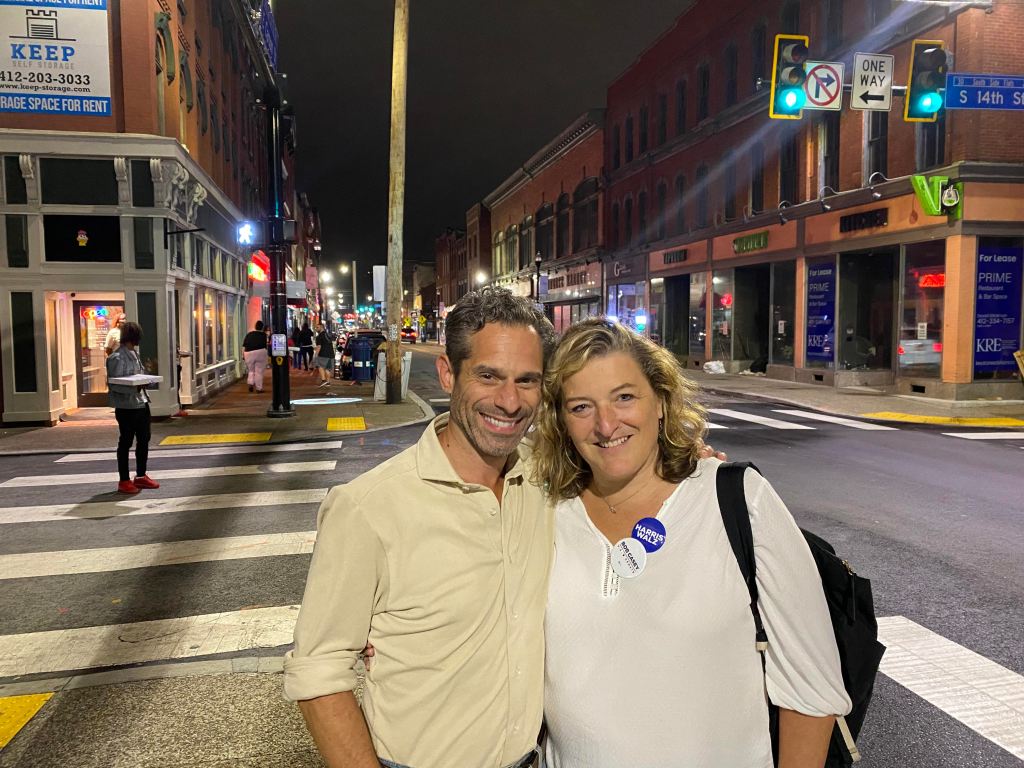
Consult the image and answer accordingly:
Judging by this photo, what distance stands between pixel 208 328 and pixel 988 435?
1840 centimetres

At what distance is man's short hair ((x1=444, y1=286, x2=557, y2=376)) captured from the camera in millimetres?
2016

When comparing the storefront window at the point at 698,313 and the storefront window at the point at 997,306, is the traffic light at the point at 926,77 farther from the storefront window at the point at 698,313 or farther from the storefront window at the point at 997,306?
the storefront window at the point at 698,313

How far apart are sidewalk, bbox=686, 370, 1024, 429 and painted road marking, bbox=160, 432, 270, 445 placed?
861 centimetres

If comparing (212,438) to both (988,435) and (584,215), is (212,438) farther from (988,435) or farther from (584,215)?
(584,215)

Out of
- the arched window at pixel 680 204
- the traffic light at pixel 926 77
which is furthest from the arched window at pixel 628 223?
the traffic light at pixel 926 77

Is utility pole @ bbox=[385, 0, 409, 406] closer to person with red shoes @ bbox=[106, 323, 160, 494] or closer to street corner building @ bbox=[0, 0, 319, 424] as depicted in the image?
street corner building @ bbox=[0, 0, 319, 424]

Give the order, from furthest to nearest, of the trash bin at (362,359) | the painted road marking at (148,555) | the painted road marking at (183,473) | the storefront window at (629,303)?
the storefront window at (629,303), the trash bin at (362,359), the painted road marking at (183,473), the painted road marking at (148,555)

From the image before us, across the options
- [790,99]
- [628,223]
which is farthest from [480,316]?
[628,223]

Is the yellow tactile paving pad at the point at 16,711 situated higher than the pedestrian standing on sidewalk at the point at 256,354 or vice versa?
the pedestrian standing on sidewalk at the point at 256,354

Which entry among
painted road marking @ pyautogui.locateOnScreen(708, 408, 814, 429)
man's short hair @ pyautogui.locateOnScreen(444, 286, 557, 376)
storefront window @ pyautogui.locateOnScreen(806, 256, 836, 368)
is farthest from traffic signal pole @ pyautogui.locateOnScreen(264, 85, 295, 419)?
storefront window @ pyautogui.locateOnScreen(806, 256, 836, 368)

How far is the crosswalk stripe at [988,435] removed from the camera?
12414 millimetres

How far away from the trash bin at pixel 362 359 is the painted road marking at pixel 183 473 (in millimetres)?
14037

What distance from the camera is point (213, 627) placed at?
4.72m

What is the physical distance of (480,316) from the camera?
2.02 meters
